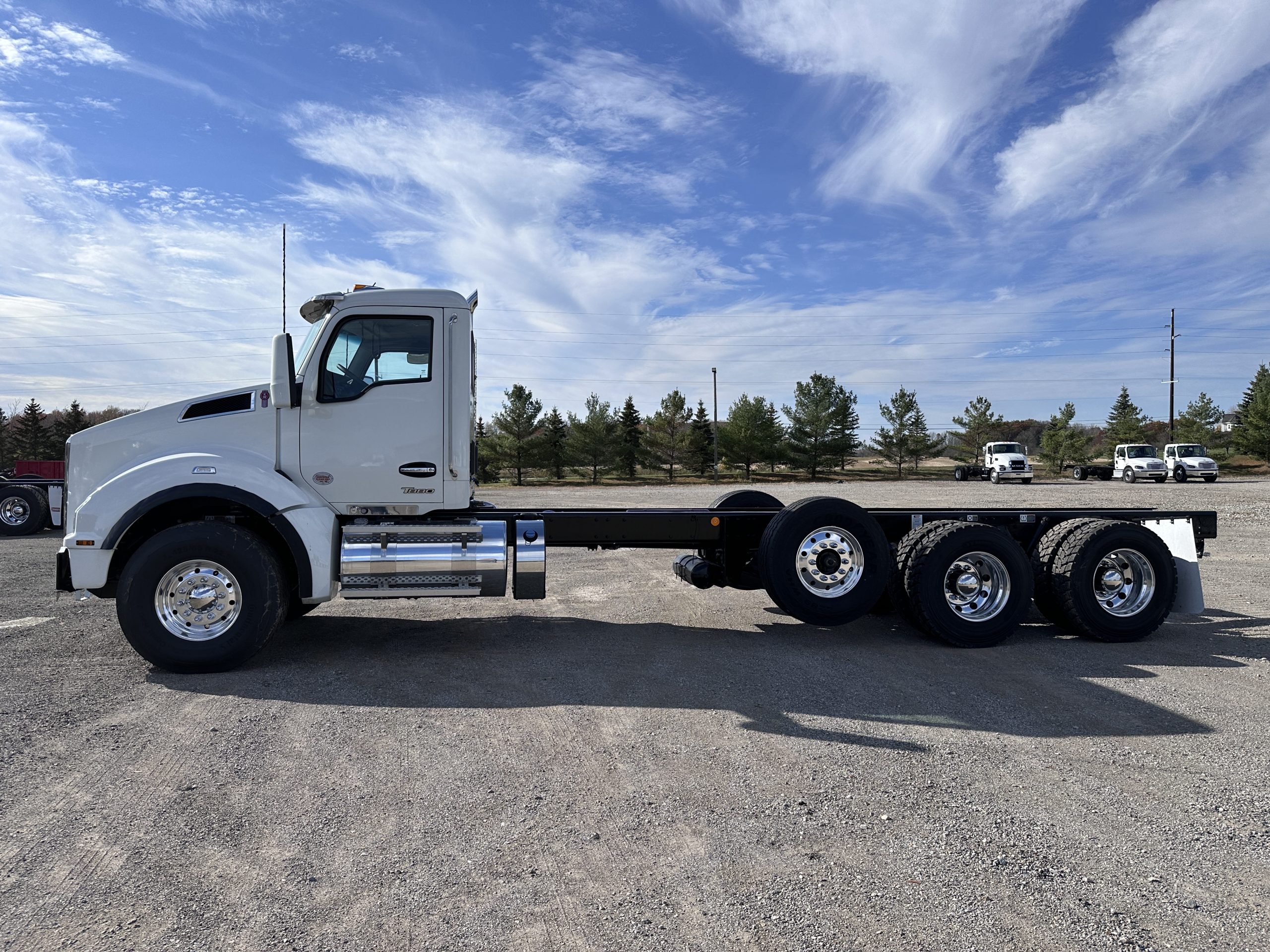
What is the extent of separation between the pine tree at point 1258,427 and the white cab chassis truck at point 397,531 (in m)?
64.4

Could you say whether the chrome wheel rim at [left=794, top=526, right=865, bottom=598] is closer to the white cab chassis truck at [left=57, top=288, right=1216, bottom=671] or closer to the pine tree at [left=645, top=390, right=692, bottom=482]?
the white cab chassis truck at [left=57, top=288, right=1216, bottom=671]

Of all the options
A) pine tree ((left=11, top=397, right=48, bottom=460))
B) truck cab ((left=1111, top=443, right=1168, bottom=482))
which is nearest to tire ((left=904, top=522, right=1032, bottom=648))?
truck cab ((left=1111, top=443, right=1168, bottom=482))

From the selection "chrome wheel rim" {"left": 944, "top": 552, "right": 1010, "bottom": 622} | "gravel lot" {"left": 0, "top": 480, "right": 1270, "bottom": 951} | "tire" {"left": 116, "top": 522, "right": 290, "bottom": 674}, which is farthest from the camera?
"chrome wheel rim" {"left": 944, "top": 552, "right": 1010, "bottom": 622}

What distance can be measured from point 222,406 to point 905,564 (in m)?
5.88

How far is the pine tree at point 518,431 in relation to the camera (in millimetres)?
46531

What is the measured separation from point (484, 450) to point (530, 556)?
4074 cm

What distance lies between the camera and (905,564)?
655 centimetres

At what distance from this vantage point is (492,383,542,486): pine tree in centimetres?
4653

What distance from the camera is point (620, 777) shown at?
379 centimetres

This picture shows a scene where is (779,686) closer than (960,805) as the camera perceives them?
No

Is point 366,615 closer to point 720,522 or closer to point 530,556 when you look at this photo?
point 530,556

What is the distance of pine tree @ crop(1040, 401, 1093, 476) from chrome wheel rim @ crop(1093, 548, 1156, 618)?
6107 centimetres

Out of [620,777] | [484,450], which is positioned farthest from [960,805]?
[484,450]

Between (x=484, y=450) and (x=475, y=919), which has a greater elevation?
(x=484, y=450)
